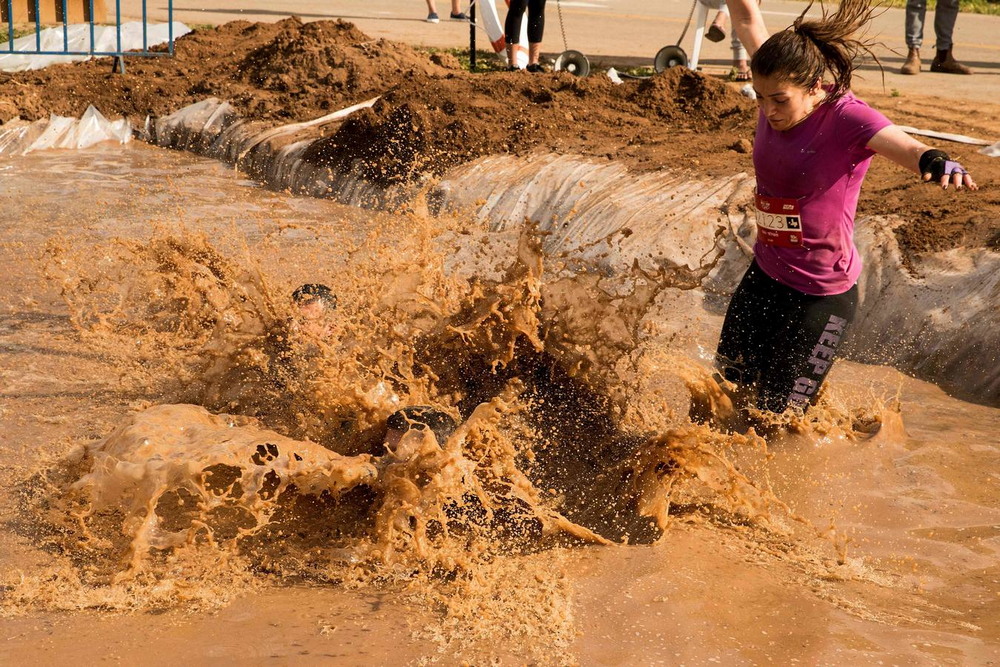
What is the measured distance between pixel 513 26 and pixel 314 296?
574 centimetres

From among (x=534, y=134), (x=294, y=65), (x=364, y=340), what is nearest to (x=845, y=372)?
(x=364, y=340)

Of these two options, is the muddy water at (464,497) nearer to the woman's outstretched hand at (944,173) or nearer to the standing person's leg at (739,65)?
the woman's outstretched hand at (944,173)

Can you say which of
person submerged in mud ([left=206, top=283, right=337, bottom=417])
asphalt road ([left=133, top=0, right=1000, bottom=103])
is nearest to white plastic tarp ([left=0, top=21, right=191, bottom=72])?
asphalt road ([left=133, top=0, right=1000, bottom=103])

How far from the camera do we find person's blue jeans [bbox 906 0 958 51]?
10953mm

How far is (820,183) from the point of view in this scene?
3562 millimetres

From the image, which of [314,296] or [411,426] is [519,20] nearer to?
[314,296]

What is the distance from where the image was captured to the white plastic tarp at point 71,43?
10.5m

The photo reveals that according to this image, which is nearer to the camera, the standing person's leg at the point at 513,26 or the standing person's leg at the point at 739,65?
the standing person's leg at the point at 513,26

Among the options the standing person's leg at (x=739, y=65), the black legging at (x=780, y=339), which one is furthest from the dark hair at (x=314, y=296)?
the standing person's leg at (x=739, y=65)

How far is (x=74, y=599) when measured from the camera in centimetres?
324

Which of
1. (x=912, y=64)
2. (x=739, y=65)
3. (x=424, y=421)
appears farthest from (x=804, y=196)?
(x=912, y=64)

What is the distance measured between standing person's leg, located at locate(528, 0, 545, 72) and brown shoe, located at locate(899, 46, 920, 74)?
12.7 feet

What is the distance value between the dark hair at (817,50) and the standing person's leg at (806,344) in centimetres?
70

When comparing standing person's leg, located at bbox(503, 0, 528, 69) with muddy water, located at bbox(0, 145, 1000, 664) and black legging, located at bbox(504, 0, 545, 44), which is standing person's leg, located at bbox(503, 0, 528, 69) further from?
muddy water, located at bbox(0, 145, 1000, 664)
